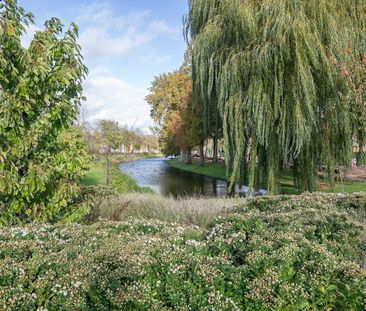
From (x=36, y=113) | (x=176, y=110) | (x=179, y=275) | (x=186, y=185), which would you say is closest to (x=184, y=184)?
(x=186, y=185)

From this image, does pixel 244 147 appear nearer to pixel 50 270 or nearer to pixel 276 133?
pixel 276 133

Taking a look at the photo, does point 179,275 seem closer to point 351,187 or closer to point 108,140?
point 108,140

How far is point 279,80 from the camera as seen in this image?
9609 mm

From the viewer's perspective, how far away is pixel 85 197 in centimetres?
574

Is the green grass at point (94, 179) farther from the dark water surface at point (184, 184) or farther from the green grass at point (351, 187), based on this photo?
the green grass at point (351, 187)

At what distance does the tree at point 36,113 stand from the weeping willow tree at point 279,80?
246 inches

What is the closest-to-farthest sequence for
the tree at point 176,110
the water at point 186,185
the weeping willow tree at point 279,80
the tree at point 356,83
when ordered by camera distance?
the tree at point 356,83
the weeping willow tree at point 279,80
the water at point 186,185
the tree at point 176,110

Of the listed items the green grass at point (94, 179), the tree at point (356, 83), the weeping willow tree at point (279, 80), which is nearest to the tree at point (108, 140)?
the green grass at point (94, 179)

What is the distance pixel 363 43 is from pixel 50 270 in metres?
11.6

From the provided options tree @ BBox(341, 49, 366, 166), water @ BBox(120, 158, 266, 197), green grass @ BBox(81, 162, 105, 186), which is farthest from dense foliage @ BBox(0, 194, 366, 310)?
green grass @ BBox(81, 162, 105, 186)

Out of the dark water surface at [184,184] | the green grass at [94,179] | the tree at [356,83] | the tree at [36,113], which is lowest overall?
the dark water surface at [184,184]

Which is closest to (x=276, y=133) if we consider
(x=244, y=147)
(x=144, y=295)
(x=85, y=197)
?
(x=244, y=147)

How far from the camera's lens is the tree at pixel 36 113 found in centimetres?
421

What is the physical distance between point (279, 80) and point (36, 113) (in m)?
7.28
